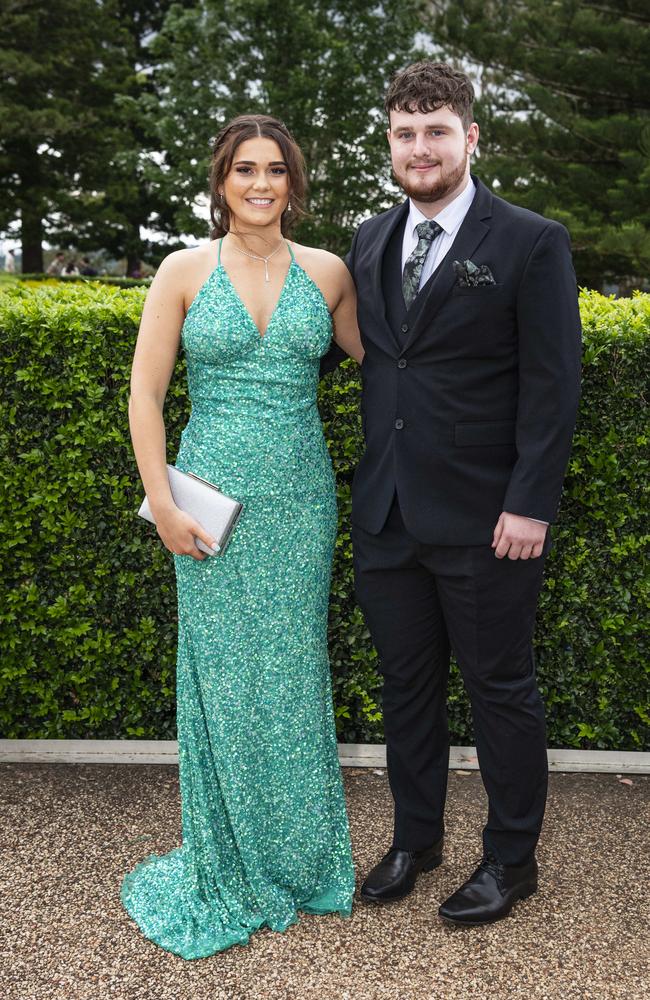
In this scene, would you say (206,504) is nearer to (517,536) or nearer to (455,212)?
(517,536)

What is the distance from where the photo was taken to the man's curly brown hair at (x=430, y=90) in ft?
8.70

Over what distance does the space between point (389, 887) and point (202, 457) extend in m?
1.47

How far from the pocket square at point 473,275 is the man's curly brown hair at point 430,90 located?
410 mm

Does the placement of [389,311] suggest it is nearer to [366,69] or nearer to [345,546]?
[345,546]

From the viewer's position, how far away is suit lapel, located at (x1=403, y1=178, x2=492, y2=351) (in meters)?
2.70

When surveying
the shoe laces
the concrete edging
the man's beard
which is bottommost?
the concrete edging

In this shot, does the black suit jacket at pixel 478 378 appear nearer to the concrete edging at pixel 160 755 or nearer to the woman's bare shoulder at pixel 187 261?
the woman's bare shoulder at pixel 187 261

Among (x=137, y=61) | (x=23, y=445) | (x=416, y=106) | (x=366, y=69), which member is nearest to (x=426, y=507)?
(x=416, y=106)

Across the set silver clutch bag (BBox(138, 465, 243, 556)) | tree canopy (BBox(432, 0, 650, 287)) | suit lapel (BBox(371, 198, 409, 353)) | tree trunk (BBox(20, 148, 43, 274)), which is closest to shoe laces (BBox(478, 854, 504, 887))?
silver clutch bag (BBox(138, 465, 243, 556))

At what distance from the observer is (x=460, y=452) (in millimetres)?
2781

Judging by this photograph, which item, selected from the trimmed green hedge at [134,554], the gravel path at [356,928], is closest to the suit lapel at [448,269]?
the trimmed green hedge at [134,554]

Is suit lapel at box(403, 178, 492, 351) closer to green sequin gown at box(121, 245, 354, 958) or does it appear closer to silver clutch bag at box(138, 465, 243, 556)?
green sequin gown at box(121, 245, 354, 958)

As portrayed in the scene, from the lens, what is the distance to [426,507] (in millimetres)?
2805

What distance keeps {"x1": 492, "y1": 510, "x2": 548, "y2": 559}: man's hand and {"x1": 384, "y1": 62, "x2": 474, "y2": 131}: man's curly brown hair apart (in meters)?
1.12
